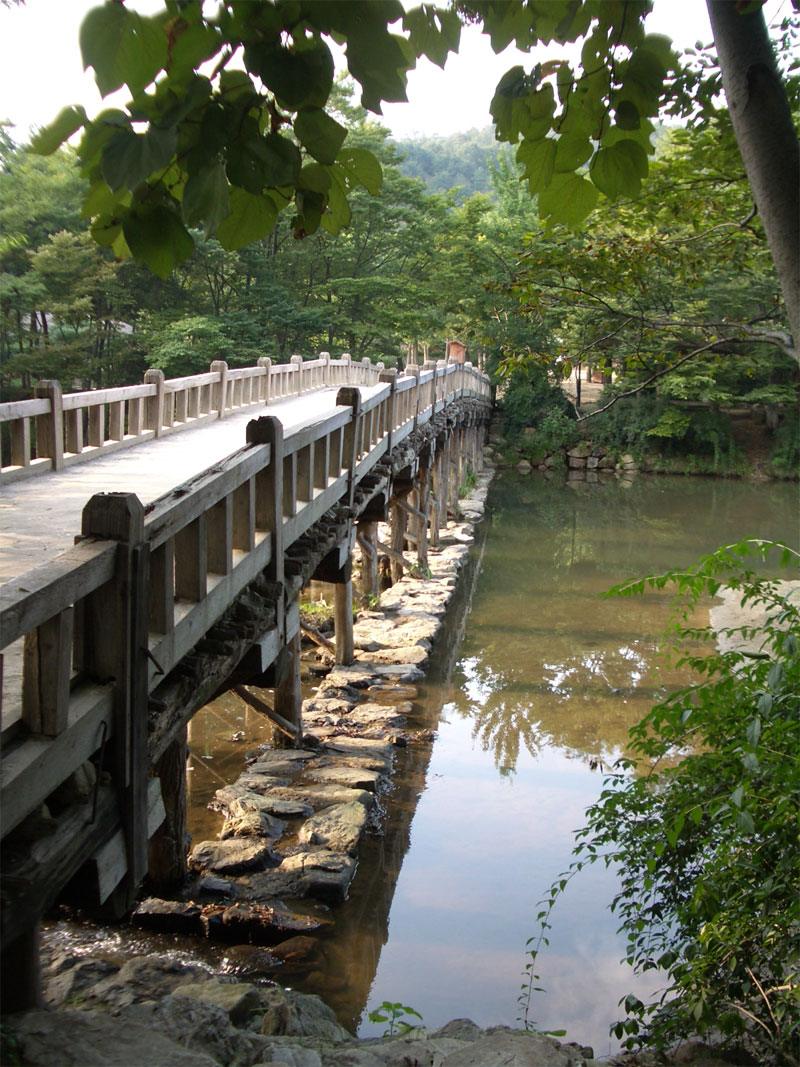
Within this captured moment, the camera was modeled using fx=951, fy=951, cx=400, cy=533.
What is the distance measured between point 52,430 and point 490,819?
5425mm

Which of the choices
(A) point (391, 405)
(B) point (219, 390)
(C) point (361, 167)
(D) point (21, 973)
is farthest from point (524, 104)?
(B) point (219, 390)

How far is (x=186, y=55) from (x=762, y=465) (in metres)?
37.9

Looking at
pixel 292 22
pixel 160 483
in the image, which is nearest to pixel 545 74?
pixel 292 22

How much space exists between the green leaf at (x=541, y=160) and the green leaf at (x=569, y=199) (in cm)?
3

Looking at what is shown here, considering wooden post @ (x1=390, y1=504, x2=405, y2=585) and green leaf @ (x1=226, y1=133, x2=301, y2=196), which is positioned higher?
green leaf @ (x1=226, y1=133, x2=301, y2=196)

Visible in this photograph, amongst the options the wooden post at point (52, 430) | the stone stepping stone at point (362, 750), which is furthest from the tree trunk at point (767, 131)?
the stone stepping stone at point (362, 750)

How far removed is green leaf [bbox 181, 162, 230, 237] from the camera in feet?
5.74

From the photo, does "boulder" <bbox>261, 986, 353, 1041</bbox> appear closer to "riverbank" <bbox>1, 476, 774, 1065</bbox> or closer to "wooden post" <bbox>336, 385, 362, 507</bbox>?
"riverbank" <bbox>1, 476, 774, 1065</bbox>

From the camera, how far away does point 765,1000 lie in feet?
11.7

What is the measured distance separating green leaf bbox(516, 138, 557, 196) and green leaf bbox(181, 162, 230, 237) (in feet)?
2.46

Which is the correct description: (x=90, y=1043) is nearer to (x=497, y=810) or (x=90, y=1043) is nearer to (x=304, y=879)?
(x=304, y=879)

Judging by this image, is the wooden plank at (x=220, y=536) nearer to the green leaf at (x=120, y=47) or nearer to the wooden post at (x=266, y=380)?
the green leaf at (x=120, y=47)

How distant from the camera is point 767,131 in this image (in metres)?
2.18

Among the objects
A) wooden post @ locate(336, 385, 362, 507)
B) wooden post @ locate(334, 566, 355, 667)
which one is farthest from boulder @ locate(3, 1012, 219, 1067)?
wooden post @ locate(334, 566, 355, 667)
